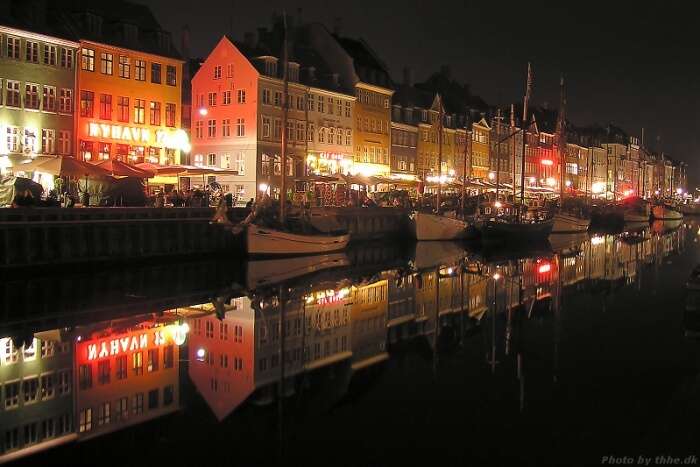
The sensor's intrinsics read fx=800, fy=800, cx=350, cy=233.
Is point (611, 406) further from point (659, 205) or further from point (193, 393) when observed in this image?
point (659, 205)

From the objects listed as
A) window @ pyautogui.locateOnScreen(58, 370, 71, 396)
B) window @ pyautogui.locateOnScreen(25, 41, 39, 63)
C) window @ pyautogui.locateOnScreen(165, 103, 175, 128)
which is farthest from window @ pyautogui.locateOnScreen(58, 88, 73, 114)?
window @ pyautogui.locateOnScreen(58, 370, 71, 396)

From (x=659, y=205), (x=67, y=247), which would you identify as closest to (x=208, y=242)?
(x=67, y=247)

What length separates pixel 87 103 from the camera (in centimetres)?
4950

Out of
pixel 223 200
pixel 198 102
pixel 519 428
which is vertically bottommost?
pixel 519 428

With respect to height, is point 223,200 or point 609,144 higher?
point 609,144

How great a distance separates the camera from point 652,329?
73.3 ft

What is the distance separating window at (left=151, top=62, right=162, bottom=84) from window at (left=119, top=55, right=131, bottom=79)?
2.03 metres

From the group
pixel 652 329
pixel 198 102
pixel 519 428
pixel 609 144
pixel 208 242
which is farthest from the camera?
pixel 609 144

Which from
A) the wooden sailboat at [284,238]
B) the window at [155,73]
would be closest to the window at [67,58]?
the window at [155,73]

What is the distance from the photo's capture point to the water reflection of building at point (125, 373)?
1350cm

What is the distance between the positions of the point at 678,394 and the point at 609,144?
152 metres

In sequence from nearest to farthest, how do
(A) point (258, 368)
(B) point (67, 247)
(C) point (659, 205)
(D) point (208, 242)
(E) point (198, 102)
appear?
(A) point (258, 368), (B) point (67, 247), (D) point (208, 242), (E) point (198, 102), (C) point (659, 205)

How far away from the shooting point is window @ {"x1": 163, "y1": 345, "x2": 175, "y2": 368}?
55.7 ft

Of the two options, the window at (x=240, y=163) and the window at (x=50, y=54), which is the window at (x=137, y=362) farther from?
the window at (x=240, y=163)
